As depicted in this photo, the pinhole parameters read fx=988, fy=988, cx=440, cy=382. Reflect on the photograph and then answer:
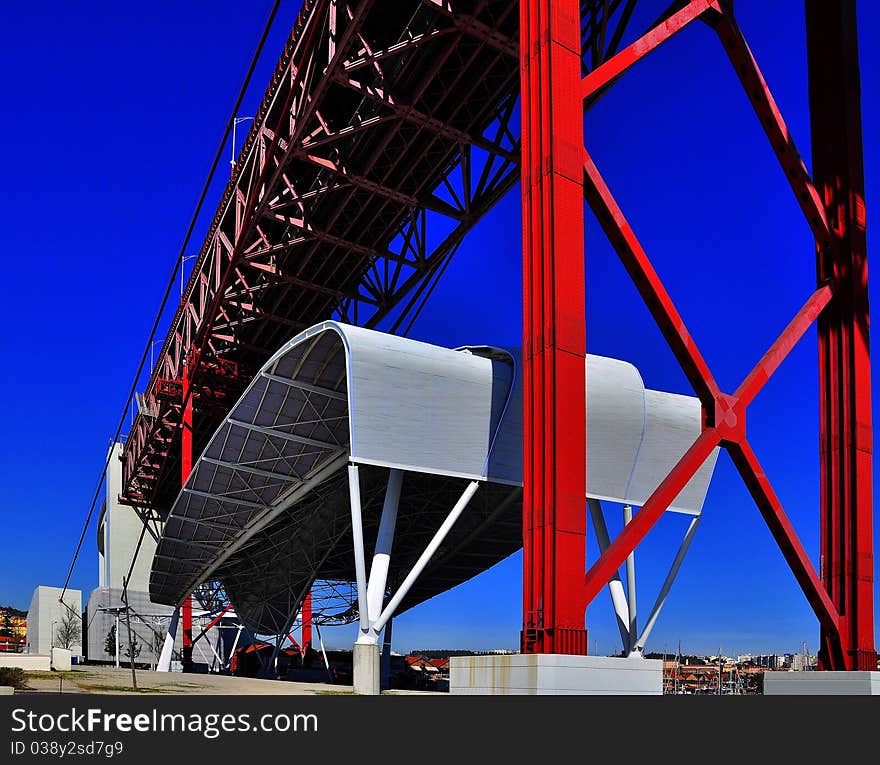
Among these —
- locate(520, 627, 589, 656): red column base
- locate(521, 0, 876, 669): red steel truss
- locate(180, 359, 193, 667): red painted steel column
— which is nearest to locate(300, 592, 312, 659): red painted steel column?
locate(180, 359, 193, 667): red painted steel column

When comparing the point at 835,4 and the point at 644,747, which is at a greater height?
the point at 835,4

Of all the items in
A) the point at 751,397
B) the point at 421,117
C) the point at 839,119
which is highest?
the point at 421,117

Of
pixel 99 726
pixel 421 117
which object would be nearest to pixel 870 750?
pixel 99 726

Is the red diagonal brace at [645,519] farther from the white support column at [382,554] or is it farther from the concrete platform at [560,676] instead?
the white support column at [382,554]

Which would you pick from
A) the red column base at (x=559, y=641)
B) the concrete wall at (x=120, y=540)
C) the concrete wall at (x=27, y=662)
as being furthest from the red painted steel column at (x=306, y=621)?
the red column base at (x=559, y=641)

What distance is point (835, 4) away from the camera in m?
19.9

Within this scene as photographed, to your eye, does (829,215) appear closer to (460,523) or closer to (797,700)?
(797,700)

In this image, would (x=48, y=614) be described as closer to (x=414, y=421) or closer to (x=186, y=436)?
(x=186, y=436)

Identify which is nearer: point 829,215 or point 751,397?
point 751,397

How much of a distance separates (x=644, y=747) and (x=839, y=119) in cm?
1469

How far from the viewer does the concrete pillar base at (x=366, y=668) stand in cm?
2930

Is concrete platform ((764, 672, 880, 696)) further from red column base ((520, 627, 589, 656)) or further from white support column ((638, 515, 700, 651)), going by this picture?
white support column ((638, 515, 700, 651))

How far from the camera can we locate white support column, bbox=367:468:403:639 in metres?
30.7

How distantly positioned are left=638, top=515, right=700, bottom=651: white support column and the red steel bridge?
13.4m
